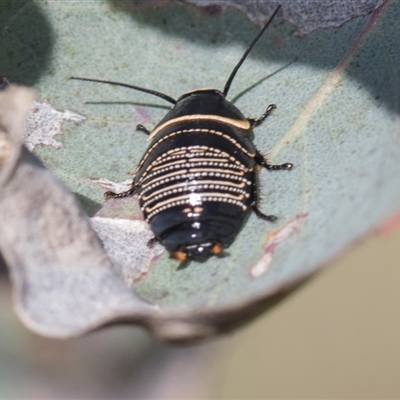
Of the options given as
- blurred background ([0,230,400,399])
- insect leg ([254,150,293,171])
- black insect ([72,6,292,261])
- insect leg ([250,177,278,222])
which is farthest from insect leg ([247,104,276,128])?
blurred background ([0,230,400,399])

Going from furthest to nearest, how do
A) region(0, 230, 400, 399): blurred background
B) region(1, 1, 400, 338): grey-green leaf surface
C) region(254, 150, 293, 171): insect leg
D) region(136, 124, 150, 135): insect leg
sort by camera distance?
region(0, 230, 400, 399): blurred background < region(136, 124, 150, 135): insect leg < region(254, 150, 293, 171): insect leg < region(1, 1, 400, 338): grey-green leaf surface

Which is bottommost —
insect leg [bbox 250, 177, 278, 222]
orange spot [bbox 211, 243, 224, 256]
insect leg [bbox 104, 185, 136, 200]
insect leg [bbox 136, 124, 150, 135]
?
insect leg [bbox 104, 185, 136, 200]

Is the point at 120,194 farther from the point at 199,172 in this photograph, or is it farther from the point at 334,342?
the point at 334,342

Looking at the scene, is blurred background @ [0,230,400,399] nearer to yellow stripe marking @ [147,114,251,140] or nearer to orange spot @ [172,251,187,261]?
yellow stripe marking @ [147,114,251,140]

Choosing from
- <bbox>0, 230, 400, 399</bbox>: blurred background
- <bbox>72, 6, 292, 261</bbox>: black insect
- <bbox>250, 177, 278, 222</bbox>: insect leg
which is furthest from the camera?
<bbox>0, 230, 400, 399</bbox>: blurred background

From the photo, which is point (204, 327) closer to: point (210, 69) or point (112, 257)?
point (112, 257)

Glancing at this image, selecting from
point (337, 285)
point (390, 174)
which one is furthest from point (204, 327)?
point (337, 285)

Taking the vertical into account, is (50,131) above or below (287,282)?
below
